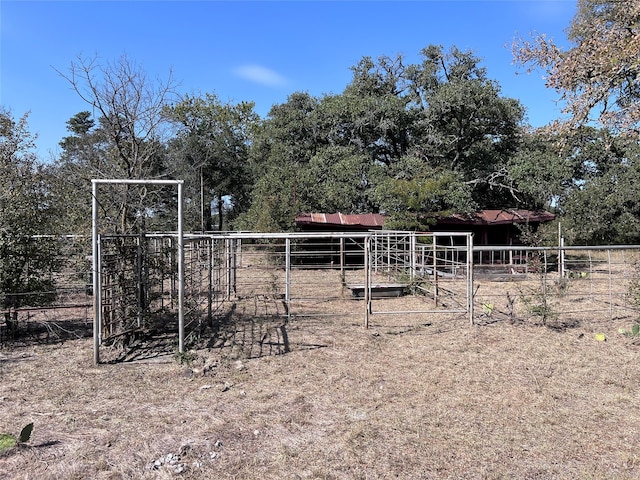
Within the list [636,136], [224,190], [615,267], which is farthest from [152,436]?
[224,190]

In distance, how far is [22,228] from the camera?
21.1ft

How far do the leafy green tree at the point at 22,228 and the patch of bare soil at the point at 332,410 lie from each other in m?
0.78

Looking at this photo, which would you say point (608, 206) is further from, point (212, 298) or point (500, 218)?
point (212, 298)

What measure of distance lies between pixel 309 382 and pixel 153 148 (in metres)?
4.22

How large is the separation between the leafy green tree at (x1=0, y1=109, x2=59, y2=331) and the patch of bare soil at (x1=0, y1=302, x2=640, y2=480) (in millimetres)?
779

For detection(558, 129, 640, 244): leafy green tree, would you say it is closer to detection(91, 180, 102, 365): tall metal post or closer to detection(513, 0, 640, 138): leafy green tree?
detection(513, 0, 640, 138): leafy green tree

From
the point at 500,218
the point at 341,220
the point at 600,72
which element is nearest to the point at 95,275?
the point at 600,72

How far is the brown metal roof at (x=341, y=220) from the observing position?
19766mm

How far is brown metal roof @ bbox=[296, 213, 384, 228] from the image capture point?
19.8 meters

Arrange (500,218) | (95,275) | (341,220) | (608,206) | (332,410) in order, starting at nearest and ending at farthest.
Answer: (332,410)
(95,275)
(341,220)
(500,218)
(608,206)

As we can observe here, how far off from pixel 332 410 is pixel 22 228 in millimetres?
5108

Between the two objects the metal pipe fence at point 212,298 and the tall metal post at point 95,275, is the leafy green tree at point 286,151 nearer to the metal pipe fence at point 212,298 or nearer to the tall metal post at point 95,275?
the metal pipe fence at point 212,298

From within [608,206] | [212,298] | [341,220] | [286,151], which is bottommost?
[212,298]

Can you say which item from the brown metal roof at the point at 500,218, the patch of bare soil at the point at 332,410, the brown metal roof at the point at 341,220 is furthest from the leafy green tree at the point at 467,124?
the patch of bare soil at the point at 332,410
